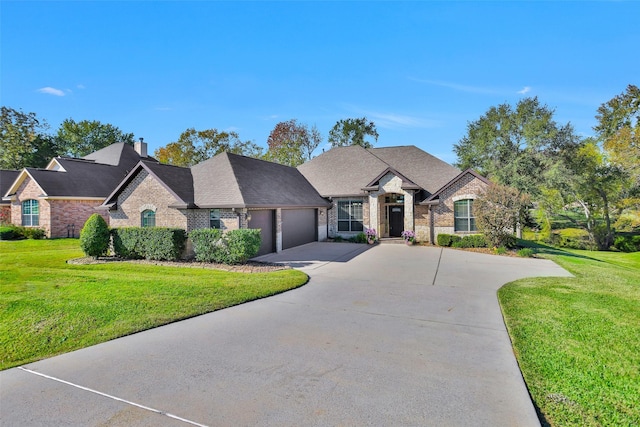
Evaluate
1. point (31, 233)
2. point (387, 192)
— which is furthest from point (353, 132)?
point (31, 233)

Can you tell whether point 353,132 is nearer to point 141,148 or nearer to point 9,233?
point 141,148

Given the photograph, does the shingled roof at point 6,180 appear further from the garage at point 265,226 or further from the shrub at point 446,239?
the shrub at point 446,239

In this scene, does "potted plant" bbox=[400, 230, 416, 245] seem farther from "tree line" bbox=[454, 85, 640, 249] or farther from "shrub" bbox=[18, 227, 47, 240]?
"shrub" bbox=[18, 227, 47, 240]

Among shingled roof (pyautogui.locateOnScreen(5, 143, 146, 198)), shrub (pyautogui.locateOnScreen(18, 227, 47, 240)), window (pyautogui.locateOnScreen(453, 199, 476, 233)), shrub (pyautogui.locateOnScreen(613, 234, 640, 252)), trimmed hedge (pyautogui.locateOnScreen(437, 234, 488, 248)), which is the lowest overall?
shrub (pyautogui.locateOnScreen(613, 234, 640, 252))

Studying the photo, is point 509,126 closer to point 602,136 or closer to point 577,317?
point 602,136

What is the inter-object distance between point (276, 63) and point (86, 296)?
50.4ft

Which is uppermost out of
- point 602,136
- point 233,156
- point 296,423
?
point 602,136

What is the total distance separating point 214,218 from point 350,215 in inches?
387

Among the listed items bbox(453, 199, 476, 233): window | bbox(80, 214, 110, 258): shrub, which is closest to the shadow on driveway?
bbox(453, 199, 476, 233): window

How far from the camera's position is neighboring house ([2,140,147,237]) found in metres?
23.1

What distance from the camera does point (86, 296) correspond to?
8164 millimetres

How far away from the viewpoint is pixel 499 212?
52.3ft

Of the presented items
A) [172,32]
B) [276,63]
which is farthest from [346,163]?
[172,32]

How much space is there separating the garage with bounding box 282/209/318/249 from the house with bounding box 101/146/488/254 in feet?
0.18
